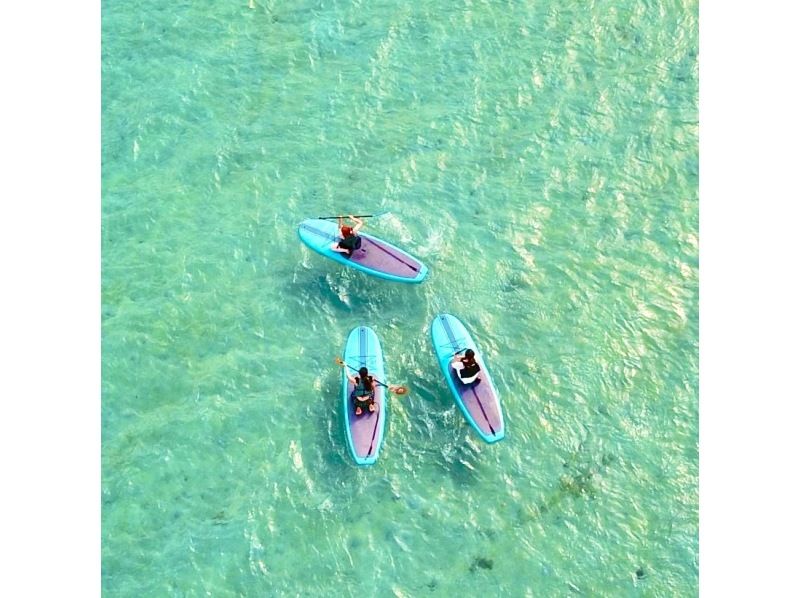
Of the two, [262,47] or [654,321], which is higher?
[262,47]

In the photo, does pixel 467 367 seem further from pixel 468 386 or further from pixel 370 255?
pixel 370 255

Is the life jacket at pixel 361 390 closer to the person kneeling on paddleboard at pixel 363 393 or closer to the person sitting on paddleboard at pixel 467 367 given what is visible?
the person kneeling on paddleboard at pixel 363 393

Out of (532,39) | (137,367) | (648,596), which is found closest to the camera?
(648,596)

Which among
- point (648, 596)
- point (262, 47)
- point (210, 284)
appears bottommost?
point (648, 596)

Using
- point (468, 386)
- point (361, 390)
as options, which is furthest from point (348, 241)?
point (468, 386)

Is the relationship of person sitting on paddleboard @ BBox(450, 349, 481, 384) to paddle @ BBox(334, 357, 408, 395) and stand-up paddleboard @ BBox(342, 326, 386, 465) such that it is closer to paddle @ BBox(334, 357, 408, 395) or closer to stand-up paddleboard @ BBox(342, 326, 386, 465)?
paddle @ BBox(334, 357, 408, 395)

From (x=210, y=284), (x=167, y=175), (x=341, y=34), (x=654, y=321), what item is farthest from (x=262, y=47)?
(x=654, y=321)

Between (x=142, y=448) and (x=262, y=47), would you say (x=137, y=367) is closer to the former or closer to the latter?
(x=142, y=448)
